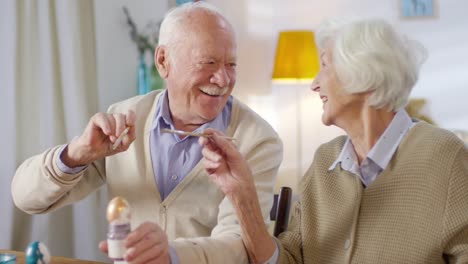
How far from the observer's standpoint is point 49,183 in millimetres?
1508

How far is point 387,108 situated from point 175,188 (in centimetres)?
57

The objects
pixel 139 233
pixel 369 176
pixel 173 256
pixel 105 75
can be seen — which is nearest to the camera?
pixel 139 233

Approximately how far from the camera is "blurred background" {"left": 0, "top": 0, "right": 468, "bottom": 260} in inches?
103

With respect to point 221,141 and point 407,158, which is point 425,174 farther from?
point 221,141

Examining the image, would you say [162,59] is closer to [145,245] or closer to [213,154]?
[213,154]

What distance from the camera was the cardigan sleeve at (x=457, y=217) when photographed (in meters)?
1.21

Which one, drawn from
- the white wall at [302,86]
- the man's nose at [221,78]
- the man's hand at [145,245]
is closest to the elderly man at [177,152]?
the man's nose at [221,78]

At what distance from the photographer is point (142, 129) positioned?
5.35 ft

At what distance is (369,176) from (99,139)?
67 centimetres

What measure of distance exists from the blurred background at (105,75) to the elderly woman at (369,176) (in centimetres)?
34

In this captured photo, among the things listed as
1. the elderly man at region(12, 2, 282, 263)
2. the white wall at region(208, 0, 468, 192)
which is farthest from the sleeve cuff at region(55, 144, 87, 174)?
the white wall at region(208, 0, 468, 192)

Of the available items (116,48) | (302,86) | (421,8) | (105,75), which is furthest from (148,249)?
(421,8)

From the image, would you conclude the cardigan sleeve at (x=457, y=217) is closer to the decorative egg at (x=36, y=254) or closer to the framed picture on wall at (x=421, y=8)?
the decorative egg at (x=36, y=254)

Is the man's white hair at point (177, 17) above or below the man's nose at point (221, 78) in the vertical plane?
above
